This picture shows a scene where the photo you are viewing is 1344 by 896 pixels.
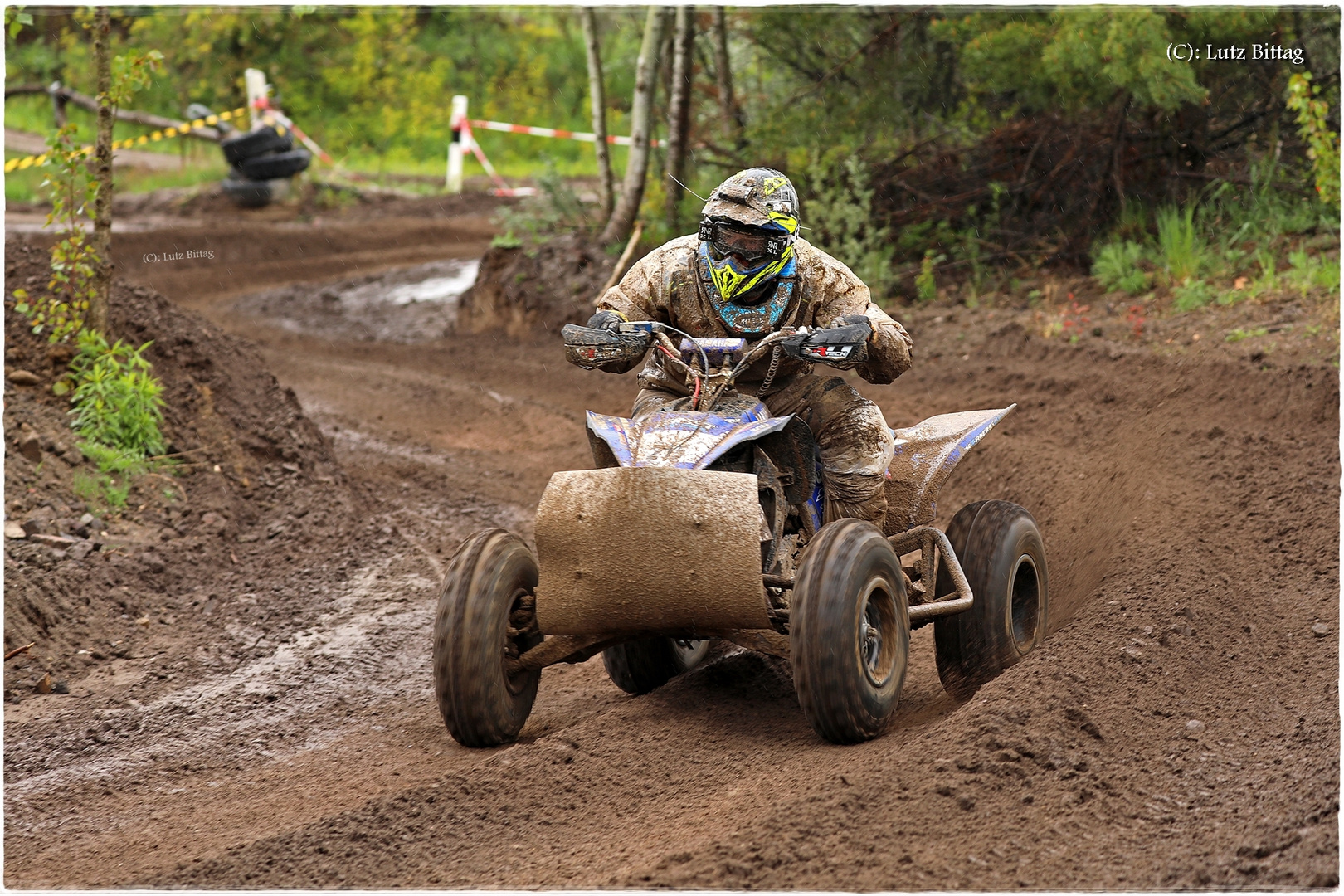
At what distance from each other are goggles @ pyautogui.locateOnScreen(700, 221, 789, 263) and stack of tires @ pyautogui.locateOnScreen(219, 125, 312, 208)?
19.0 m

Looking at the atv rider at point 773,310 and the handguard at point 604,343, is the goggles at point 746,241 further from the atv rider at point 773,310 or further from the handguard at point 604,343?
the handguard at point 604,343

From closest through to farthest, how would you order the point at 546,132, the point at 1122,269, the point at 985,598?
the point at 985,598
the point at 1122,269
the point at 546,132

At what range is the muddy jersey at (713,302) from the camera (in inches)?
203

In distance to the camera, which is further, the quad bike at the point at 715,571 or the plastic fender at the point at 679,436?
the plastic fender at the point at 679,436

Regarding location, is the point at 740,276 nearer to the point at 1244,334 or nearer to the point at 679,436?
the point at 679,436

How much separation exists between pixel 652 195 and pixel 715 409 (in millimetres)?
10717

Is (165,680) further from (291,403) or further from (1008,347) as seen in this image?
(1008,347)

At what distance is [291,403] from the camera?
9250 millimetres

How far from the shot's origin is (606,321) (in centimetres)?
495

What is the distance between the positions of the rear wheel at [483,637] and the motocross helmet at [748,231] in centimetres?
133

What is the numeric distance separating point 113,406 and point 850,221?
7.35 m

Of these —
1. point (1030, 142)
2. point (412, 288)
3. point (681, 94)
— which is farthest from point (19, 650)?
point (412, 288)

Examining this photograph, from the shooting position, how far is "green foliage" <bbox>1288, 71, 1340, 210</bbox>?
9.27 meters

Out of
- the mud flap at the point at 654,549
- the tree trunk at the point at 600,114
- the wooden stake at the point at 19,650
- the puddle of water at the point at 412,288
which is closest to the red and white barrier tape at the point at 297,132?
the puddle of water at the point at 412,288
